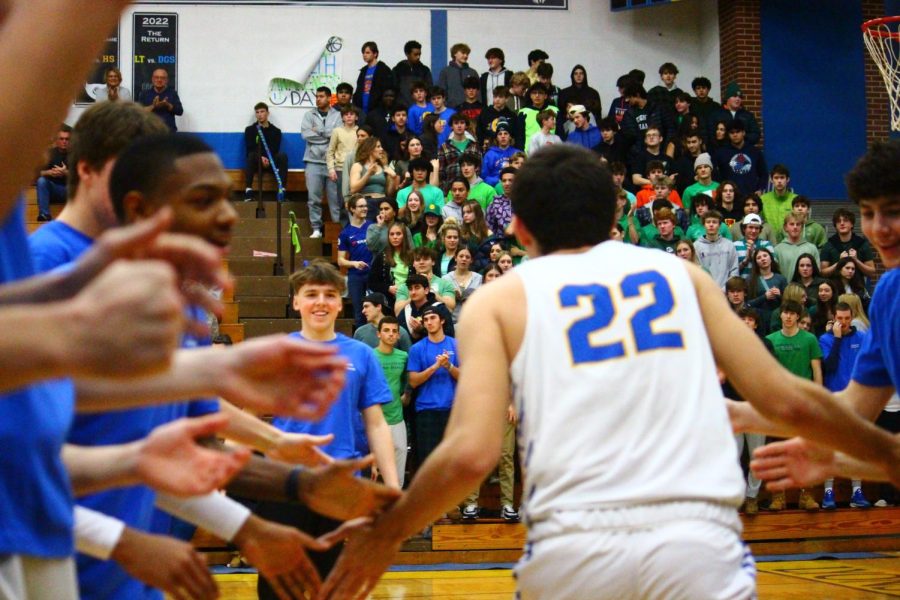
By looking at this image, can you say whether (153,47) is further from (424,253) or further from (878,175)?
(878,175)

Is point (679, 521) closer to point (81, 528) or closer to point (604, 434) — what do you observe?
point (604, 434)

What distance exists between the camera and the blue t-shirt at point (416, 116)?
16406 mm

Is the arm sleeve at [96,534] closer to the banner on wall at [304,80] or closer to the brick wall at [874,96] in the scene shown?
the banner on wall at [304,80]

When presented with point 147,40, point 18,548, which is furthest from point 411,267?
point 18,548

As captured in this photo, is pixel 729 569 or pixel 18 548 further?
pixel 729 569

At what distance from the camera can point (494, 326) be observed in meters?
3.01

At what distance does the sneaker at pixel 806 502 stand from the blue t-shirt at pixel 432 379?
3802 mm

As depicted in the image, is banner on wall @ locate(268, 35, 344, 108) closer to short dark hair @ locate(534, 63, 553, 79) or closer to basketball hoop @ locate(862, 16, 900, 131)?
short dark hair @ locate(534, 63, 553, 79)

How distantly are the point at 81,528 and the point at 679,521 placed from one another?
1.46 m

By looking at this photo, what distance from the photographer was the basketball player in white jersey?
2.82m

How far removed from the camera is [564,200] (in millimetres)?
3135

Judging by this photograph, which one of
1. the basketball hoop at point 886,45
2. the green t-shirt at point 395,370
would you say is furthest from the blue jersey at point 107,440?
the basketball hoop at point 886,45

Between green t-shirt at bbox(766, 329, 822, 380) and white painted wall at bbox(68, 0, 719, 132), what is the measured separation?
30.4ft

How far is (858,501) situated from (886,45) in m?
6.36
